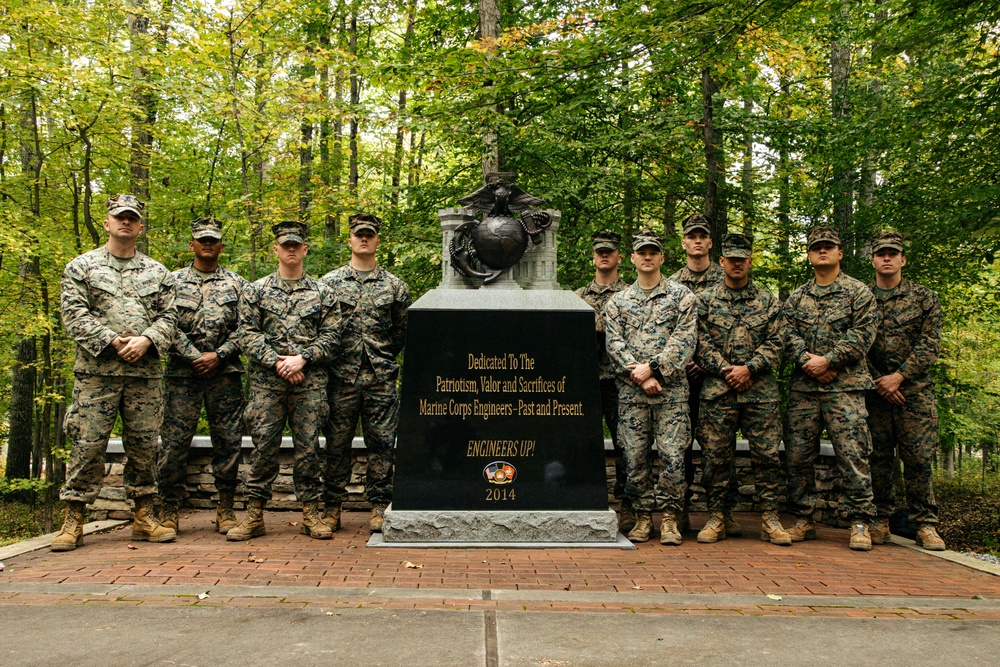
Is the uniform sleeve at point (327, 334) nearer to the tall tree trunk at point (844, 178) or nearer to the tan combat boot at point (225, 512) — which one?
the tan combat boot at point (225, 512)

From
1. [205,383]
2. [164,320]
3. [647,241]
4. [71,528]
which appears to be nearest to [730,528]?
[647,241]

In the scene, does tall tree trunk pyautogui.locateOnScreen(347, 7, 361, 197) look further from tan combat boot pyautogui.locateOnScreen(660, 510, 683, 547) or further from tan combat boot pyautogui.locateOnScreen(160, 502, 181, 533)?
tan combat boot pyautogui.locateOnScreen(660, 510, 683, 547)

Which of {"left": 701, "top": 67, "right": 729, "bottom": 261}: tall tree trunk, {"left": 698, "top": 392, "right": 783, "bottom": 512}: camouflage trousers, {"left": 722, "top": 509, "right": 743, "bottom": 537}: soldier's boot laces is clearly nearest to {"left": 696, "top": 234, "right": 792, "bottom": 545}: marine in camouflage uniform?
{"left": 698, "top": 392, "right": 783, "bottom": 512}: camouflage trousers

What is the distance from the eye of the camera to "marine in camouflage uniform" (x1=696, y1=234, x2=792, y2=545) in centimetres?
579

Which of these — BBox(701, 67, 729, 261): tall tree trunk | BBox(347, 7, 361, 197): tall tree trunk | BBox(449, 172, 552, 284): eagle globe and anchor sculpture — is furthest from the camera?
BBox(347, 7, 361, 197): tall tree trunk

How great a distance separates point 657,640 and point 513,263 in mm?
3516

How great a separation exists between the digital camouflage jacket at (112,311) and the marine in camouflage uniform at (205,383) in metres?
0.36

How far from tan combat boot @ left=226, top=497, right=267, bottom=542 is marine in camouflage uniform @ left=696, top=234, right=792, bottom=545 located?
332 centimetres

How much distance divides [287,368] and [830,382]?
4.00 meters

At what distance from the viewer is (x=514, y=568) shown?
4828 mm

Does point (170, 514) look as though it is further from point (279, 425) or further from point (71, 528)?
point (279, 425)

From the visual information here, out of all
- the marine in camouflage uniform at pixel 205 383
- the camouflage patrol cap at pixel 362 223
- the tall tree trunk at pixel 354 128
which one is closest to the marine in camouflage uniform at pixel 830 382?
the camouflage patrol cap at pixel 362 223

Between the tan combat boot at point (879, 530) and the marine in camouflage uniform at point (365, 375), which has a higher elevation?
the marine in camouflage uniform at point (365, 375)

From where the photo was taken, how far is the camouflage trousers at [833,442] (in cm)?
562
